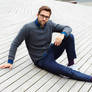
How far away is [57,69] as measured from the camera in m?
3.21

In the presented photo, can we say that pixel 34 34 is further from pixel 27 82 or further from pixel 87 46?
pixel 87 46

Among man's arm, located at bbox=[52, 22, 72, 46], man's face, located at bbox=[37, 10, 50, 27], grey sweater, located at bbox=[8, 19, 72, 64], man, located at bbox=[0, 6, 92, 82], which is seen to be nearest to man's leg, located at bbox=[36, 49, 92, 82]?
man, located at bbox=[0, 6, 92, 82]

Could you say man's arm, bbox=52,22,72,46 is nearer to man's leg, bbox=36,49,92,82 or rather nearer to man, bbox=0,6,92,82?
man, bbox=0,6,92,82

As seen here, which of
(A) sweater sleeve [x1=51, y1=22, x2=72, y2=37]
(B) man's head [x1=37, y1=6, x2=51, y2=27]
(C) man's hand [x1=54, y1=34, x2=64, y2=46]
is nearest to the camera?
(B) man's head [x1=37, y1=6, x2=51, y2=27]

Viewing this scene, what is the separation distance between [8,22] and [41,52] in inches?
144

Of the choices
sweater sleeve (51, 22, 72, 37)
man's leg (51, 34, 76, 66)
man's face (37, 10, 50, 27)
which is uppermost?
man's face (37, 10, 50, 27)

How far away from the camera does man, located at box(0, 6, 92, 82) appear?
3061 mm

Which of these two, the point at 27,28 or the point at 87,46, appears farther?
the point at 87,46

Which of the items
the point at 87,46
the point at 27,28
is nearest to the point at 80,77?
the point at 27,28

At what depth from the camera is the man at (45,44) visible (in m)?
3.06

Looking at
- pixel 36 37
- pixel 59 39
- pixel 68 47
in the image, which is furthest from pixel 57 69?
pixel 36 37

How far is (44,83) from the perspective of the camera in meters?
3.11

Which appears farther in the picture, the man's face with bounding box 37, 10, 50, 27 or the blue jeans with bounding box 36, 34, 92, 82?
the blue jeans with bounding box 36, 34, 92, 82

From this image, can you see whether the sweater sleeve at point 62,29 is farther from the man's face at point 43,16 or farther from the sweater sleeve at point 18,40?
the sweater sleeve at point 18,40
